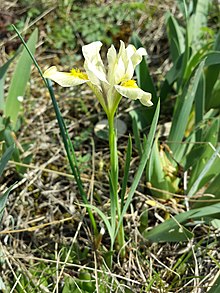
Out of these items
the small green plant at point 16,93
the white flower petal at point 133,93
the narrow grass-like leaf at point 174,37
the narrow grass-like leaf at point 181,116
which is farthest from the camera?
the narrow grass-like leaf at point 174,37

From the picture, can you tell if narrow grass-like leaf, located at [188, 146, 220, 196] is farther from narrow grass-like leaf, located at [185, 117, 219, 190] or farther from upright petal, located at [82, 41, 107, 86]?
upright petal, located at [82, 41, 107, 86]

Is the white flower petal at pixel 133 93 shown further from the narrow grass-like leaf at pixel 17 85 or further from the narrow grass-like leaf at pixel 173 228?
the narrow grass-like leaf at pixel 17 85

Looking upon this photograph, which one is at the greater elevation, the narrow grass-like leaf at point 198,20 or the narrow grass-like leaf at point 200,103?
the narrow grass-like leaf at point 198,20

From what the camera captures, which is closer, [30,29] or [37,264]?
[37,264]

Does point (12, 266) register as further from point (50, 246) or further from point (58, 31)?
point (58, 31)

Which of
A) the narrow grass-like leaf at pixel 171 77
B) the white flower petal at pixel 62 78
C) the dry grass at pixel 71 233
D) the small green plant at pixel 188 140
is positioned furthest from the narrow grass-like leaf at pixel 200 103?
the white flower petal at pixel 62 78

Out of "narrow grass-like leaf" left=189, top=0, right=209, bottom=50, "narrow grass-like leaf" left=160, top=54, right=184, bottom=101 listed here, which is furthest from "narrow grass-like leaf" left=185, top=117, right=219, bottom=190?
"narrow grass-like leaf" left=189, top=0, right=209, bottom=50

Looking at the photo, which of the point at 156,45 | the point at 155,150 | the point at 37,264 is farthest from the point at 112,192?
the point at 156,45

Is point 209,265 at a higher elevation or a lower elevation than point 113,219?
lower
